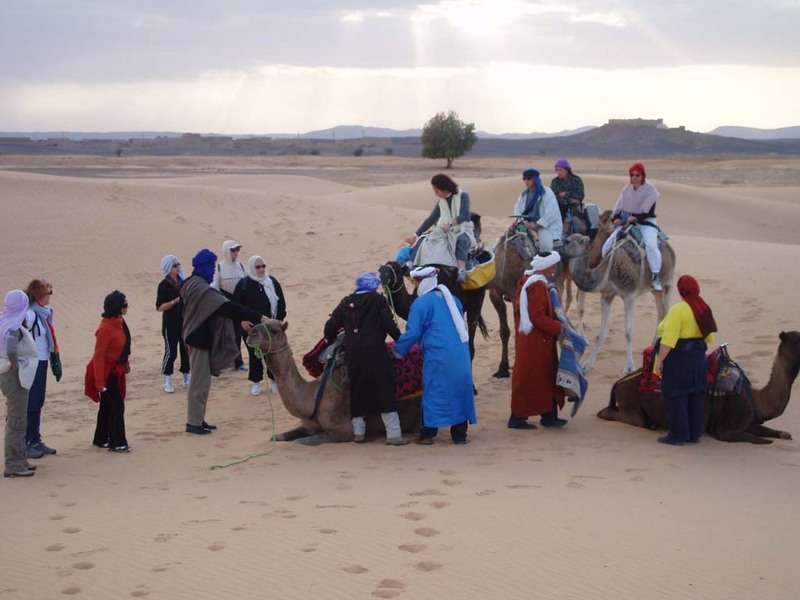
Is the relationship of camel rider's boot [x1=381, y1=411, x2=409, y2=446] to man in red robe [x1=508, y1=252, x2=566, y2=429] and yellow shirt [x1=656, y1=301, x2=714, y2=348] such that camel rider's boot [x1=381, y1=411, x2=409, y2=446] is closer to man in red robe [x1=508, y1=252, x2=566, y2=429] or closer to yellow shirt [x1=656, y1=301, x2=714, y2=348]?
man in red robe [x1=508, y1=252, x2=566, y2=429]

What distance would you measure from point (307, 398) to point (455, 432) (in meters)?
1.51

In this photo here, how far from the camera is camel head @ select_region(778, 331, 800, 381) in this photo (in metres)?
9.50

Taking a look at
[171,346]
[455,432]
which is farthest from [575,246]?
[171,346]

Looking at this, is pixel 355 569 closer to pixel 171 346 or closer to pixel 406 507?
pixel 406 507

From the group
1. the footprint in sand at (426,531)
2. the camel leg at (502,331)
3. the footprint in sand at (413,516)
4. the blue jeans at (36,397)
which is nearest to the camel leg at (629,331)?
the camel leg at (502,331)

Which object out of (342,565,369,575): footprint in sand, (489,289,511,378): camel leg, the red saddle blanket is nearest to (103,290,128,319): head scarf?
the red saddle blanket

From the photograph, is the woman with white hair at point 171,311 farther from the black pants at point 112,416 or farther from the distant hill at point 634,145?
the distant hill at point 634,145

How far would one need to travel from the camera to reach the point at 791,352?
952 cm

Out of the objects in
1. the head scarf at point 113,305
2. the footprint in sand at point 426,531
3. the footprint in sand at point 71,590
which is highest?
the head scarf at point 113,305

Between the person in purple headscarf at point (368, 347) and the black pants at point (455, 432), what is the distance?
0.43 metres

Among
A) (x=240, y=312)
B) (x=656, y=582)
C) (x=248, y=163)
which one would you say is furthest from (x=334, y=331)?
(x=248, y=163)

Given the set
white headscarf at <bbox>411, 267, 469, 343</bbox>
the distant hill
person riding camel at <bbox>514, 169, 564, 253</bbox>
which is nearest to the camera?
white headscarf at <bbox>411, 267, 469, 343</bbox>

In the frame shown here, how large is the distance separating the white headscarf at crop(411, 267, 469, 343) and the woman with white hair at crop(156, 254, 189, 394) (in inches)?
146

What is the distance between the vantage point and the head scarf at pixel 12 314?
889cm
